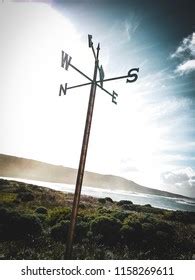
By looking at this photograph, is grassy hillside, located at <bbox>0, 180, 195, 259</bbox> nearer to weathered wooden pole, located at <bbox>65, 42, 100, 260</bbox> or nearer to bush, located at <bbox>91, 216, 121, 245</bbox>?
bush, located at <bbox>91, 216, 121, 245</bbox>

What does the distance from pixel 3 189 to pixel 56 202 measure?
3.25m

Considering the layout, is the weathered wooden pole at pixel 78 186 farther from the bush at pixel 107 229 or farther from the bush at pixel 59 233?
the bush at pixel 107 229

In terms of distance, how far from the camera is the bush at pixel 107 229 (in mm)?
6465

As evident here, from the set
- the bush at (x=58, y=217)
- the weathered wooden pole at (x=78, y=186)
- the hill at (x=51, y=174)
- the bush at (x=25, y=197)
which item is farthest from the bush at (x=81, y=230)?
the hill at (x=51, y=174)

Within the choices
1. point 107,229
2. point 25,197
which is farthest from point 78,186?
point 25,197

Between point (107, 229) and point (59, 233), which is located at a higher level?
point (107, 229)

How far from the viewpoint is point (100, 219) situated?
22.7 feet

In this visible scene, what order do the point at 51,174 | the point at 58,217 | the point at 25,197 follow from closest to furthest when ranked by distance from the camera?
the point at 58,217, the point at 25,197, the point at 51,174

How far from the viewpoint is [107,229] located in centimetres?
664

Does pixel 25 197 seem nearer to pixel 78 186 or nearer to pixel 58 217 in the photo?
pixel 58 217

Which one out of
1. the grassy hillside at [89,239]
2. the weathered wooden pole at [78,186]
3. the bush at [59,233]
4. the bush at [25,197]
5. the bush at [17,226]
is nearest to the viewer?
the weathered wooden pole at [78,186]

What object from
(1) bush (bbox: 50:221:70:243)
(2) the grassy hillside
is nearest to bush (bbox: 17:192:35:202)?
(2) the grassy hillside
